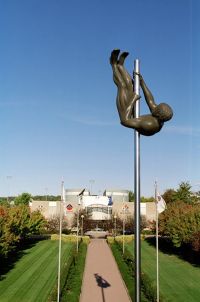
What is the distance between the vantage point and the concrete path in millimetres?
24062

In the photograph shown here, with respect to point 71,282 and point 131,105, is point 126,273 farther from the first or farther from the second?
point 131,105

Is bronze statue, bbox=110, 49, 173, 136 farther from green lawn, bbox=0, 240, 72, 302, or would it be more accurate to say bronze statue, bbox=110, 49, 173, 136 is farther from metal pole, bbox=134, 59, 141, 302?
green lawn, bbox=0, 240, 72, 302

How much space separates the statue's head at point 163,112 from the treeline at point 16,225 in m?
27.8

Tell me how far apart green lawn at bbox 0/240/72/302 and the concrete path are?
8.87 feet

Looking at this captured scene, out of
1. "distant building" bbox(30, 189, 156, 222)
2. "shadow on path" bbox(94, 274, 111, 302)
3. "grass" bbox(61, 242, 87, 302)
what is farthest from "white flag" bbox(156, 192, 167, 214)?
"distant building" bbox(30, 189, 156, 222)

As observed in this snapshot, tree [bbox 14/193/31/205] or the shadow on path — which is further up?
tree [bbox 14/193/31/205]

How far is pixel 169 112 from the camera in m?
5.79

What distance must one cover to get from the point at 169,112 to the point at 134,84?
33.6 inches

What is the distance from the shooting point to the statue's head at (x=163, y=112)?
5.77 m

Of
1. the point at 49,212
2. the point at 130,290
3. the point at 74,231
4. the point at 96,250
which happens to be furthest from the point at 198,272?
the point at 49,212

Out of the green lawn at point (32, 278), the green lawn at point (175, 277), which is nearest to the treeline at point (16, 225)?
the green lawn at point (32, 278)

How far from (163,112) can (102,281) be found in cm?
2651

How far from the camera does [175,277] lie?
103 feet

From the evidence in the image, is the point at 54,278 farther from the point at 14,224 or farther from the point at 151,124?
the point at 151,124
